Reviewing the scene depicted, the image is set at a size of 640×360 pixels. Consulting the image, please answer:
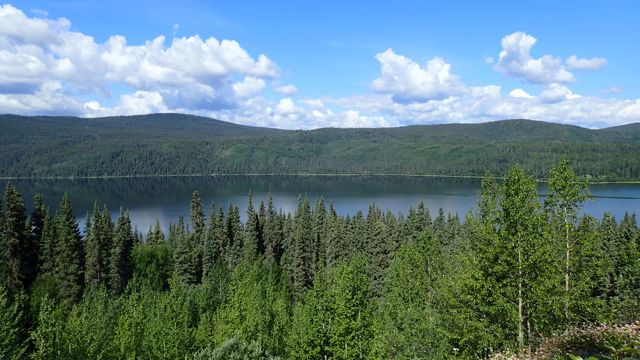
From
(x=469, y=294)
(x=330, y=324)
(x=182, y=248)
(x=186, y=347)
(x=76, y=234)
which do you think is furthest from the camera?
(x=182, y=248)

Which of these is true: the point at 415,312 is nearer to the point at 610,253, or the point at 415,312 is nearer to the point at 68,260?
the point at 68,260

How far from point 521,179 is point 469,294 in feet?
21.2

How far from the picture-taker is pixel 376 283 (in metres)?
78.6

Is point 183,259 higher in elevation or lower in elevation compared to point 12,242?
lower

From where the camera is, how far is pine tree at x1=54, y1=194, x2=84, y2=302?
67.2 meters

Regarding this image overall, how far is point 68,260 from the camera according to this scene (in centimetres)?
6812

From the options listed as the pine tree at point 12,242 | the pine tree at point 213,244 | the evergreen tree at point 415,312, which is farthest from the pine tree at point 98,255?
the evergreen tree at point 415,312

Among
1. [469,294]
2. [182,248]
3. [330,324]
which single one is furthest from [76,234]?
[469,294]

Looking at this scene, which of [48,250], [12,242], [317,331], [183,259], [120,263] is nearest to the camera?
[317,331]

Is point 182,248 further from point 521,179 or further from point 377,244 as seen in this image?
point 521,179

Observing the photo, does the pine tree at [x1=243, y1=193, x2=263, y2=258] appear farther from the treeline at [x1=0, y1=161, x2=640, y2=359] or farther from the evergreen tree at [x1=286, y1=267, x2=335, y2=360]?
the evergreen tree at [x1=286, y1=267, x2=335, y2=360]

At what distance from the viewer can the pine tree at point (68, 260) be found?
2645 inches

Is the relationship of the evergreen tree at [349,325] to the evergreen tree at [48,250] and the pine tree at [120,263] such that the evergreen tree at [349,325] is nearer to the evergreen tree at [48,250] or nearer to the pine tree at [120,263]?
the evergreen tree at [48,250]

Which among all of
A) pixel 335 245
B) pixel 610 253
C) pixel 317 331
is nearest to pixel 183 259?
pixel 335 245
